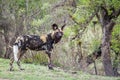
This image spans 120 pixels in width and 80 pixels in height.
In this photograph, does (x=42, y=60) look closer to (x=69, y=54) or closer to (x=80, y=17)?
(x=69, y=54)

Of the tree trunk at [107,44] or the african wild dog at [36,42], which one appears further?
the tree trunk at [107,44]

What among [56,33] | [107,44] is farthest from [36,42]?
[107,44]

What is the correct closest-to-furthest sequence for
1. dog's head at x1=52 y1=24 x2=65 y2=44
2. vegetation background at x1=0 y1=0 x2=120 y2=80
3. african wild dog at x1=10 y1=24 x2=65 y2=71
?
african wild dog at x1=10 y1=24 x2=65 y2=71
dog's head at x1=52 y1=24 x2=65 y2=44
vegetation background at x1=0 y1=0 x2=120 y2=80

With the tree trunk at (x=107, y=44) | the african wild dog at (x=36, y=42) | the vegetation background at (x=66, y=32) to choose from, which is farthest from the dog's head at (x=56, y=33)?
the vegetation background at (x=66, y=32)

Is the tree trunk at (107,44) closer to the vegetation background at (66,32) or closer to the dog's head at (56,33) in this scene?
the vegetation background at (66,32)

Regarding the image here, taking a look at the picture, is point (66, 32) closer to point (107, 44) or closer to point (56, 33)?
point (107, 44)

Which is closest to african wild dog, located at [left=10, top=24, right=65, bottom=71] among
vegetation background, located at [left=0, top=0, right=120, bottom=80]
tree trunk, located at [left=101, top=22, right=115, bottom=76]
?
tree trunk, located at [left=101, top=22, right=115, bottom=76]

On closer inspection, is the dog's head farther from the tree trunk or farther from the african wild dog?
the tree trunk

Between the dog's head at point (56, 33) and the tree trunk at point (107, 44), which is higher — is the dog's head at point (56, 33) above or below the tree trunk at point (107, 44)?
above

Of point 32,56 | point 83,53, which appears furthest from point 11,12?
point 83,53

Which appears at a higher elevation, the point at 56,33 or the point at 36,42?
the point at 56,33

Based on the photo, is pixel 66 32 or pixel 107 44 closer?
pixel 107 44

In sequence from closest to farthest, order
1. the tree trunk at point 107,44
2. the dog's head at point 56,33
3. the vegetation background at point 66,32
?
the dog's head at point 56,33 < the tree trunk at point 107,44 < the vegetation background at point 66,32

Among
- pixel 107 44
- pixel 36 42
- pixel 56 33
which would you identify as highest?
pixel 56 33
